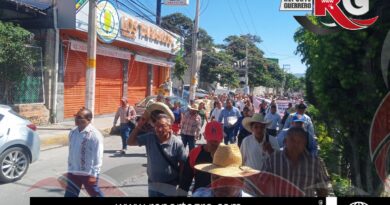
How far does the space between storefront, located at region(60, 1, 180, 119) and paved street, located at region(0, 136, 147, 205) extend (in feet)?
17.5

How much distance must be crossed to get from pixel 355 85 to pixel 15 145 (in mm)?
5703

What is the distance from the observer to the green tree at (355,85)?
3.29 meters

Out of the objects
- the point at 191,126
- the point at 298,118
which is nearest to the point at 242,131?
the point at 191,126

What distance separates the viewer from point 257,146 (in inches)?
183

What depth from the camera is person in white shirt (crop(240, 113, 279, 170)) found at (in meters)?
4.55

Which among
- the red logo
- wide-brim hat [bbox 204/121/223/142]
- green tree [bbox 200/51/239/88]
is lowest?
wide-brim hat [bbox 204/121/223/142]

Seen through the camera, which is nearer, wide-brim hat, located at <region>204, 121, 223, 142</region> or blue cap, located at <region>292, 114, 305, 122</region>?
wide-brim hat, located at <region>204, 121, 223, 142</region>

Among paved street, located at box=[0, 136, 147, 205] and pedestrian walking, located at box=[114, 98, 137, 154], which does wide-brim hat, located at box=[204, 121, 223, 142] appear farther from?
pedestrian walking, located at box=[114, 98, 137, 154]

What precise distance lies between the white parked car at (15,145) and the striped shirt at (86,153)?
2.55 metres

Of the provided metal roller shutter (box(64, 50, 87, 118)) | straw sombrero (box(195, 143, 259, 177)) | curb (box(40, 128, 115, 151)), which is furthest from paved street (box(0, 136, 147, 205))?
metal roller shutter (box(64, 50, 87, 118))

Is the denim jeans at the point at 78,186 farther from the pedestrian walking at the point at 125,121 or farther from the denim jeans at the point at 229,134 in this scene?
the denim jeans at the point at 229,134

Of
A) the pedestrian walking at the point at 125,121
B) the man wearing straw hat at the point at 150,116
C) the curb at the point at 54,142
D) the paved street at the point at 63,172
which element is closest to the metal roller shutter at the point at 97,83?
the curb at the point at 54,142

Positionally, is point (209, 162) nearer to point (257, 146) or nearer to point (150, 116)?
point (150, 116)

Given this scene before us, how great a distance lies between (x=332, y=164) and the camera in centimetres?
519
